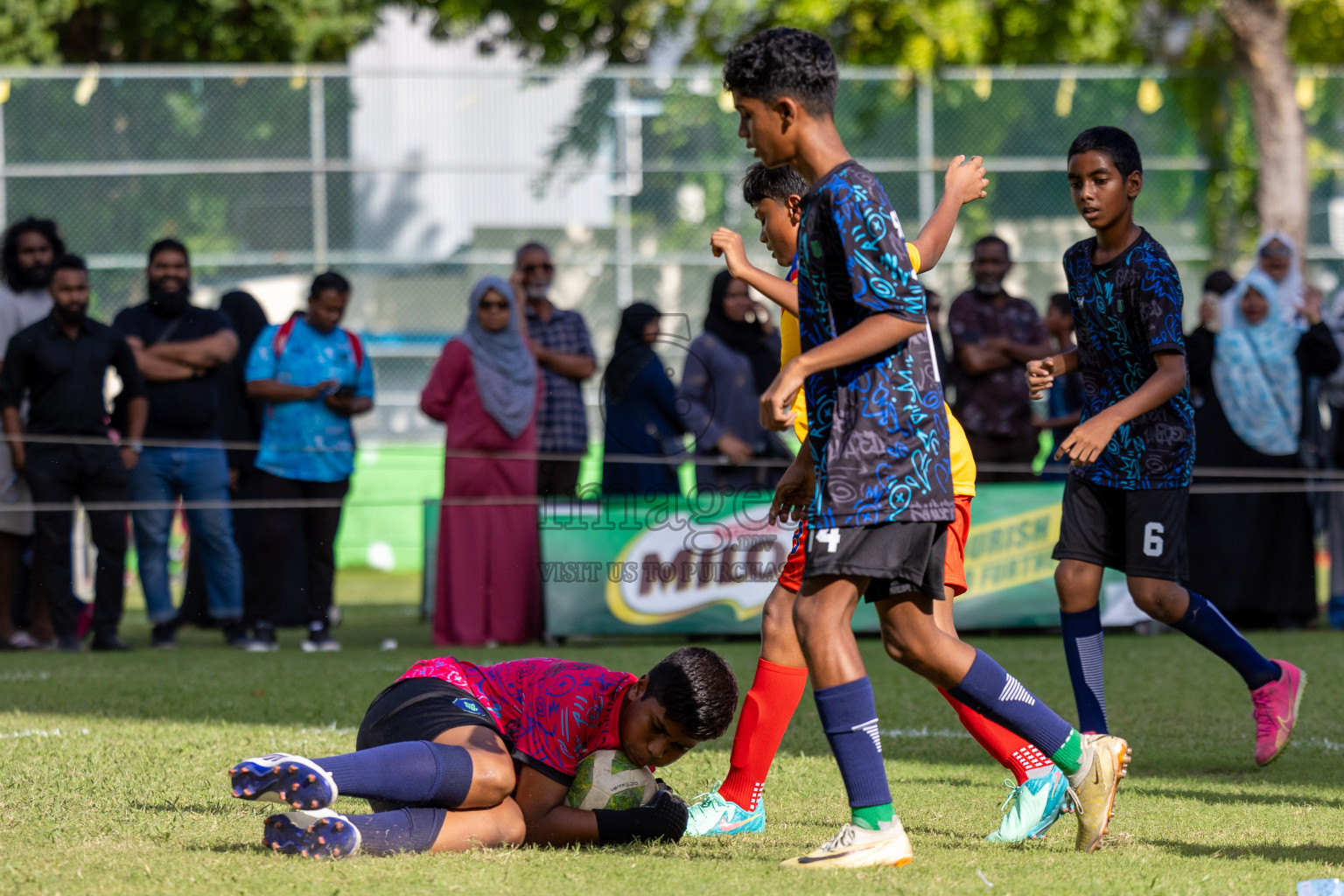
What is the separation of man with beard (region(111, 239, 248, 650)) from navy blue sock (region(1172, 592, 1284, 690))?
6.47 metres

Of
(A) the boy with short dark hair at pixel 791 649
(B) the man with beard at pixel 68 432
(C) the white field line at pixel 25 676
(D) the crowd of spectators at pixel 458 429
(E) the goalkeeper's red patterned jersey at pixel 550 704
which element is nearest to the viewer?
(E) the goalkeeper's red patterned jersey at pixel 550 704

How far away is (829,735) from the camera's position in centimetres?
365

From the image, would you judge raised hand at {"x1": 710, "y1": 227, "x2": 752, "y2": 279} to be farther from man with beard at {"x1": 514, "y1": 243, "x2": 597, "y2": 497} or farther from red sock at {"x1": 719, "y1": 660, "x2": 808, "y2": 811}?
man with beard at {"x1": 514, "y1": 243, "x2": 597, "y2": 497}

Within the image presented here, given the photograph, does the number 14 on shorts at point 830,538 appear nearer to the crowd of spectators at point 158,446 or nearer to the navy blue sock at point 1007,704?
the navy blue sock at point 1007,704

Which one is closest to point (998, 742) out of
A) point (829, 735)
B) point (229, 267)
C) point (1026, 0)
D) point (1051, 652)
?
point (829, 735)

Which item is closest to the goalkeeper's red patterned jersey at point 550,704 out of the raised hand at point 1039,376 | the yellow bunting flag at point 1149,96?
the raised hand at point 1039,376

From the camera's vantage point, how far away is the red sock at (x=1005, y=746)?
416cm

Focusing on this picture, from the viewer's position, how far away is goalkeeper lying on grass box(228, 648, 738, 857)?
12.2 feet

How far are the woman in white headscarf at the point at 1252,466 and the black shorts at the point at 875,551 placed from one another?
24.4 feet

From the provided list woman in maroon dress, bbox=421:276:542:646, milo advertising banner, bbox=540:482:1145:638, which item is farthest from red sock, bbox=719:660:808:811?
woman in maroon dress, bbox=421:276:542:646

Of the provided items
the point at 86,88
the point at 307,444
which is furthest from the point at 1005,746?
the point at 86,88

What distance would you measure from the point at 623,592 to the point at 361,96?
823 centimetres

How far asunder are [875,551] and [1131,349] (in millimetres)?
1859

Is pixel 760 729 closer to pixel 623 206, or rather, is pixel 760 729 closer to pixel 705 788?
pixel 705 788
